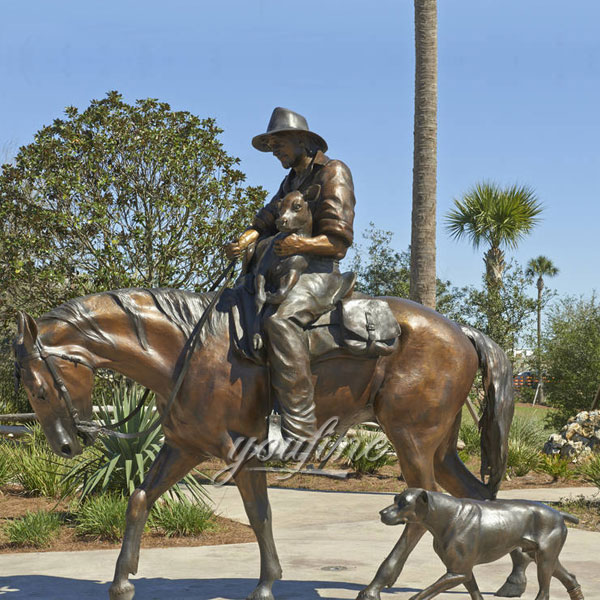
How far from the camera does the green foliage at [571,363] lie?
1825 cm

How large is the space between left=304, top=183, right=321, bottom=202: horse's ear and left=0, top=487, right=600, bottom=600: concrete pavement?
2709 millimetres

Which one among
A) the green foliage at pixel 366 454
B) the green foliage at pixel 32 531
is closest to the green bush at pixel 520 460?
the green foliage at pixel 366 454

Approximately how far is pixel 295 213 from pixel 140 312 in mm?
1209

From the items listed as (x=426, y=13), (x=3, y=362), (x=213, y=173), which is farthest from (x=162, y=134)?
(x=3, y=362)

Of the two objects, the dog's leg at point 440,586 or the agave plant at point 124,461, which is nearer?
the dog's leg at point 440,586

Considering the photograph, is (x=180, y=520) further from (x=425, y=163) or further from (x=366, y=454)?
(x=425, y=163)

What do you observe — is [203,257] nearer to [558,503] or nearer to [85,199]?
[85,199]

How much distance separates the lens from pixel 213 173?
13.5 meters

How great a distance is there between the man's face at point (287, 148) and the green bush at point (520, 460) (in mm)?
9076

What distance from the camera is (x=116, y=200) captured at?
1308 centimetres

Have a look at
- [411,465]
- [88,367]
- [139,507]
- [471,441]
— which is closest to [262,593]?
[139,507]

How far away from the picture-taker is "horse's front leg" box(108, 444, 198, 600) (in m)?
5.03

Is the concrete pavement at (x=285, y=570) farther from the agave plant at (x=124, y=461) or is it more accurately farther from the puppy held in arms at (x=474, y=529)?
the agave plant at (x=124, y=461)

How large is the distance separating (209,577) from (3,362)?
12760 mm
